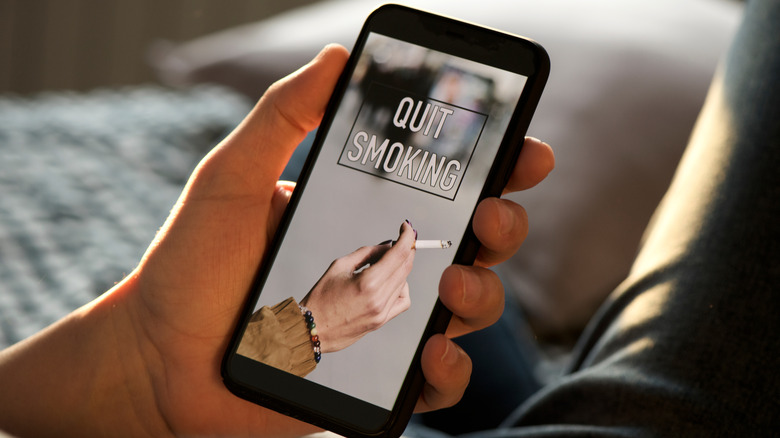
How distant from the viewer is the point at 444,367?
1.35 ft

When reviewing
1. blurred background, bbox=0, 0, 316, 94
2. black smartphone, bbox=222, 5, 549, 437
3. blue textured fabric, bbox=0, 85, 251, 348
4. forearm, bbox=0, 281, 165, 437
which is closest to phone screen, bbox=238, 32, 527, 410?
black smartphone, bbox=222, 5, 549, 437

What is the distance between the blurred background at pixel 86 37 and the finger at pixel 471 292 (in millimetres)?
1317

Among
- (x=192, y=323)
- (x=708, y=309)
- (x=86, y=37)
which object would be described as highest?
(x=708, y=309)

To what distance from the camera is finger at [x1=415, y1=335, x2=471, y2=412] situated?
412 mm

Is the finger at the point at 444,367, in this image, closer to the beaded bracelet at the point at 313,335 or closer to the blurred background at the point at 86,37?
the beaded bracelet at the point at 313,335

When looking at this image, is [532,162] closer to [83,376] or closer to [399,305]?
[399,305]

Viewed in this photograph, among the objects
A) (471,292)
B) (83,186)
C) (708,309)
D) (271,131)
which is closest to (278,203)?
(271,131)

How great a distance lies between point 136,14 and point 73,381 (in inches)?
54.8

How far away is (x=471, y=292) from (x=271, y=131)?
0.17 meters

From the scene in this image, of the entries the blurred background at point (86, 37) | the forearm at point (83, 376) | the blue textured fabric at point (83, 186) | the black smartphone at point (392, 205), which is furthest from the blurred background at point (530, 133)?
the blurred background at point (86, 37)

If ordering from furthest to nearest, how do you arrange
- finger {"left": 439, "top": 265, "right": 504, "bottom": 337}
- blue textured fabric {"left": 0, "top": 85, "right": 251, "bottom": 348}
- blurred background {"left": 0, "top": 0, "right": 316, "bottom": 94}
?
blurred background {"left": 0, "top": 0, "right": 316, "bottom": 94} → blue textured fabric {"left": 0, "top": 85, "right": 251, "bottom": 348} → finger {"left": 439, "top": 265, "right": 504, "bottom": 337}

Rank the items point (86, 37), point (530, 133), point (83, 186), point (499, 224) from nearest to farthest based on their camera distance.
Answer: point (499, 224) → point (530, 133) → point (83, 186) → point (86, 37)

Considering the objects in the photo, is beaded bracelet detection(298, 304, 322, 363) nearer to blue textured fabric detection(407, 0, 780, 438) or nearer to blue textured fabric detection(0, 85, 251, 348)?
blue textured fabric detection(407, 0, 780, 438)

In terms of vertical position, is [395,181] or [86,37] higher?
[395,181]
